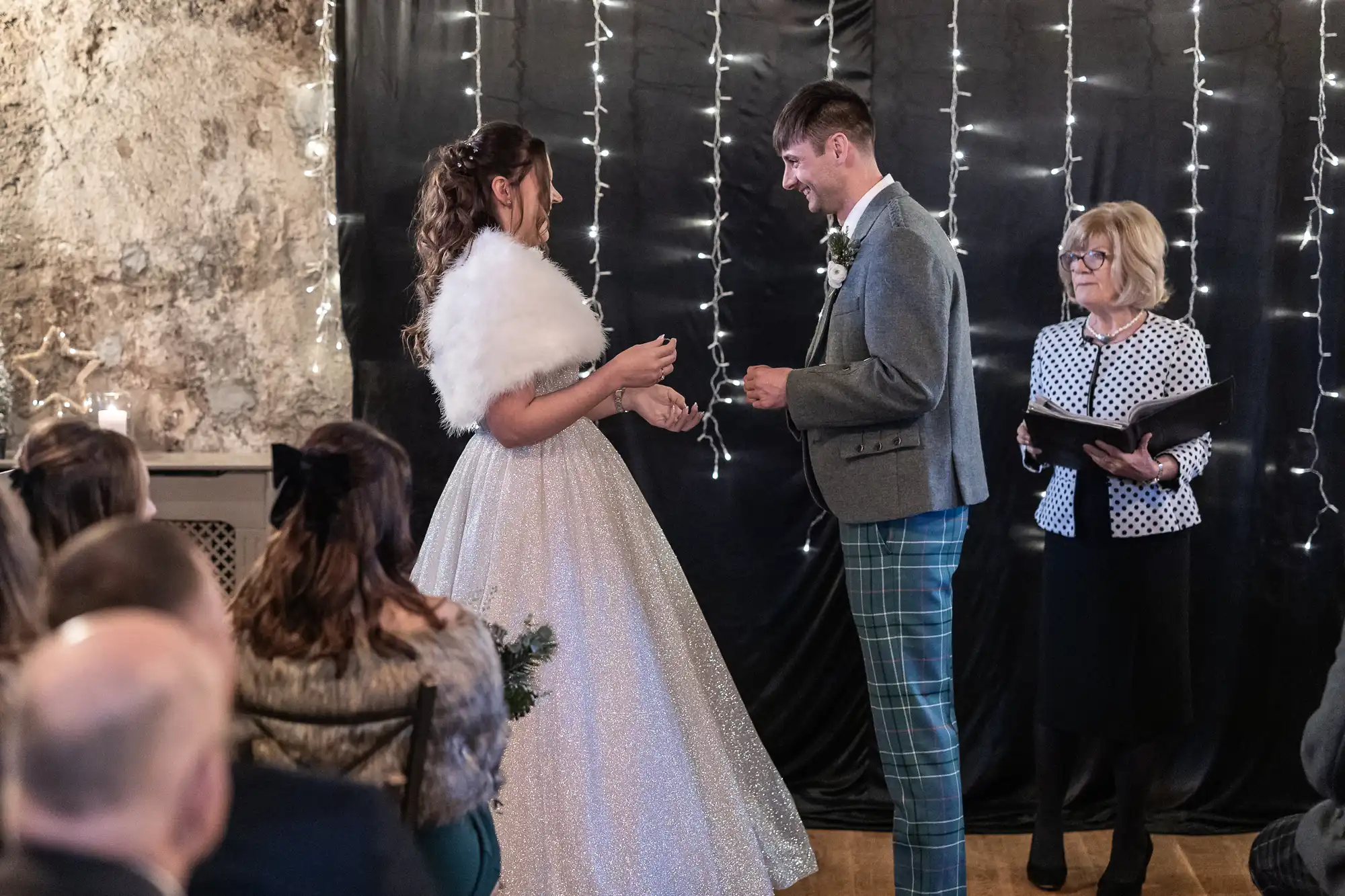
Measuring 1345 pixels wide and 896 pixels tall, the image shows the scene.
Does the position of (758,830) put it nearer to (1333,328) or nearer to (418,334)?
(418,334)

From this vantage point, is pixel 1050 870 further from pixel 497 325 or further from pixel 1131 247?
pixel 497 325

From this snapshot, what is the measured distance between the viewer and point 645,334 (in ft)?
11.5

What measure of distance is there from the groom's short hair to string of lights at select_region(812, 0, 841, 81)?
818mm

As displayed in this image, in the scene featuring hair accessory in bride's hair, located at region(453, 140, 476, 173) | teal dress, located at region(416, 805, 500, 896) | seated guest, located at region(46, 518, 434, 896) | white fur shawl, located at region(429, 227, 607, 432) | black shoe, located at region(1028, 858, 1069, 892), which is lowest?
black shoe, located at region(1028, 858, 1069, 892)

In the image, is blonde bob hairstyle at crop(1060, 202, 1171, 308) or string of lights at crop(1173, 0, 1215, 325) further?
string of lights at crop(1173, 0, 1215, 325)

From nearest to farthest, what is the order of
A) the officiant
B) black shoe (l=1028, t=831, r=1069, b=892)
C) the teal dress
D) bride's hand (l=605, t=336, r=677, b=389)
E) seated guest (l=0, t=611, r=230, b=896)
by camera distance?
seated guest (l=0, t=611, r=230, b=896), the teal dress, bride's hand (l=605, t=336, r=677, b=389), the officiant, black shoe (l=1028, t=831, r=1069, b=892)

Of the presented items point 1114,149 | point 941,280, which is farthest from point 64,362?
point 1114,149

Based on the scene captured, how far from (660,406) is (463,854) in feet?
4.16

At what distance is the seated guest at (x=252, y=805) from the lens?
95 centimetres

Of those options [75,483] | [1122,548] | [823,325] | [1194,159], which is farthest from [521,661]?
[1194,159]

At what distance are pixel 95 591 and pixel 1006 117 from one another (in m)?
2.95

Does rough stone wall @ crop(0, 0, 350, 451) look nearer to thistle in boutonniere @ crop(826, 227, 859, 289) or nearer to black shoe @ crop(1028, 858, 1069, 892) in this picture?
thistle in boutonniere @ crop(826, 227, 859, 289)

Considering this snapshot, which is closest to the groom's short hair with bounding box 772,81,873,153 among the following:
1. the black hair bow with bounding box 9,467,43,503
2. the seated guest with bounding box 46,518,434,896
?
the black hair bow with bounding box 9,467,43,503

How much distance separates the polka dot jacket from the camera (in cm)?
291
